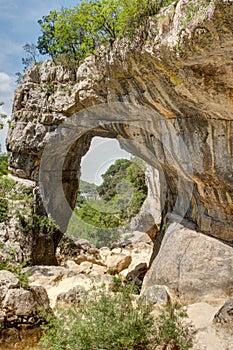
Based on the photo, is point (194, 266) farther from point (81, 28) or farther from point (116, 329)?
point (81, 28)

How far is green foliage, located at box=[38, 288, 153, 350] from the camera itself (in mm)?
5008

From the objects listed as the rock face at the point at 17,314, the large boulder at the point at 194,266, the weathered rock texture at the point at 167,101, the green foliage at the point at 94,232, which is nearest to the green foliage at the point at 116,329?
the rock face at the point at 17,314

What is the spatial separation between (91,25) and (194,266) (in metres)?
7.66

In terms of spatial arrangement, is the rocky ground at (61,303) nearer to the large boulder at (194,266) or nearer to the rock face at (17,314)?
the rock face at (17,314)

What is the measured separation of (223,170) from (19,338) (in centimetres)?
612

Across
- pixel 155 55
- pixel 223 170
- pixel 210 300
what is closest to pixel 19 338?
pixel 210 300

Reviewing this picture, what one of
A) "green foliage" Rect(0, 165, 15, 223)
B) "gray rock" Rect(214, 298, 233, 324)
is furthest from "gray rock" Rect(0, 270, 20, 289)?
"gray rock" Rect(214, 298, 233, 324)

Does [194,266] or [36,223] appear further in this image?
[36,223]

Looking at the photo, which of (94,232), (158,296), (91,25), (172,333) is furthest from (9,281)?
(94,232)

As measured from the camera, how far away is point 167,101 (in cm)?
775

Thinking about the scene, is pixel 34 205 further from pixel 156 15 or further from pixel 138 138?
pixel 156 15

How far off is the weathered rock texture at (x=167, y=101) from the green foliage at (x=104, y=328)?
14.0 ft

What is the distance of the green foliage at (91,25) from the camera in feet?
22.6

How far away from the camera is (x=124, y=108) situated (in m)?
9.32
